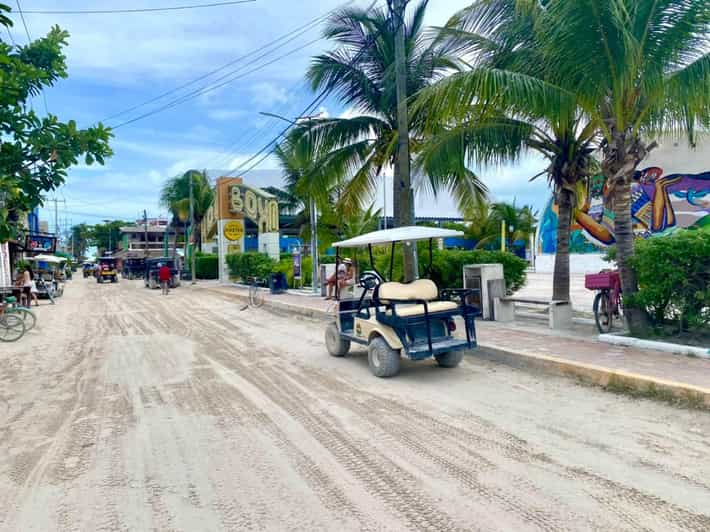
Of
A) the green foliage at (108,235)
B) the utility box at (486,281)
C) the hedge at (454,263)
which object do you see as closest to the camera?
the utility box at (486,281)

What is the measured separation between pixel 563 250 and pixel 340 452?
8.87 m

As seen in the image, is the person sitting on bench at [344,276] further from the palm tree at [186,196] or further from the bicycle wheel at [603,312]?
the palm tree at [186,196]

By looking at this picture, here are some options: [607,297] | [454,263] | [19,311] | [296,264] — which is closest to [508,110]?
[607,297]

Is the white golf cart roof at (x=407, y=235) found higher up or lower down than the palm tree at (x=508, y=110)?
lower down

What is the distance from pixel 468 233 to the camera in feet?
130

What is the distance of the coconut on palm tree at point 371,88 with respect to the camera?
12945 millimetres

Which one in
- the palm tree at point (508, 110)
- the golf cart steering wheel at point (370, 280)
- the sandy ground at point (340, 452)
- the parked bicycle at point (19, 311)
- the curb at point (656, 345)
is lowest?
the sandy ground at point (340, 452)

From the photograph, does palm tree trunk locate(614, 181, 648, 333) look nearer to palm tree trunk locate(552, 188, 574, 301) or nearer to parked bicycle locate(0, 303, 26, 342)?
palm tree trunk locate(552, 188, 574, 301)

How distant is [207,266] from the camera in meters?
40.8

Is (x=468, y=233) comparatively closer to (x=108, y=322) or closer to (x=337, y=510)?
(x=108, y=322)

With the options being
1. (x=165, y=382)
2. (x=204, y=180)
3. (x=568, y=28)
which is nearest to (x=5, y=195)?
(x=165, y=382)

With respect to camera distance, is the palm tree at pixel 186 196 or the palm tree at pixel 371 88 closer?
the palm tree at pixel 371 88

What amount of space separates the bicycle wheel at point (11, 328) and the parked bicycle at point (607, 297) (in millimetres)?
12096

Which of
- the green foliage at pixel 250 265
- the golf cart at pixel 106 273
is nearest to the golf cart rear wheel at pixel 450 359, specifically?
the green foliage at pixel 250 265
